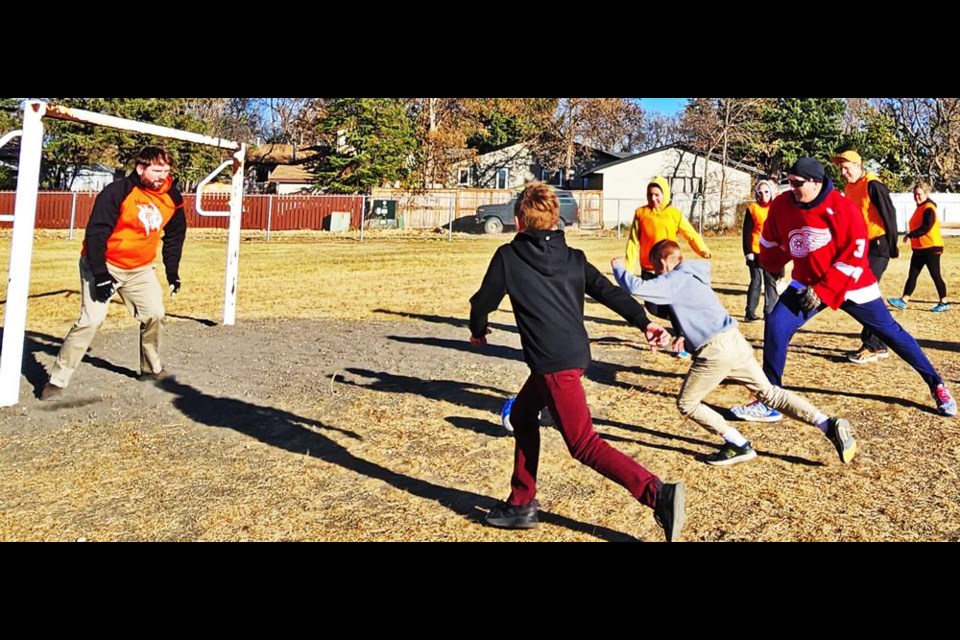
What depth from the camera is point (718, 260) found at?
22.1 m

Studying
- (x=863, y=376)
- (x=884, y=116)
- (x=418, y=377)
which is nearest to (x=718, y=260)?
(x=863, y=376)

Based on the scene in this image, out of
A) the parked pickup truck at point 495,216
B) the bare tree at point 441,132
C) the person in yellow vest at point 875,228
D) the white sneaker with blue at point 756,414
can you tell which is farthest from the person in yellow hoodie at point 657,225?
the bare tree at point 441,132

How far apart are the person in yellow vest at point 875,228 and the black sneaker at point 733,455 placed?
3.37 meters

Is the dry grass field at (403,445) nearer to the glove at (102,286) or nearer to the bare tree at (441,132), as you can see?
the glove at (102,286)

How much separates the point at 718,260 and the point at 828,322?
11575mm

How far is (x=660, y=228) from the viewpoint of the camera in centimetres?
852

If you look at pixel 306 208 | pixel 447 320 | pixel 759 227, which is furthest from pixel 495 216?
pixel 759 227

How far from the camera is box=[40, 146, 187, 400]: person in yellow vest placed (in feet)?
21.4

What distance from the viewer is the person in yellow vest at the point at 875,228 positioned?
7672mm

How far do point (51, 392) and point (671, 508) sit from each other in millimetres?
5362

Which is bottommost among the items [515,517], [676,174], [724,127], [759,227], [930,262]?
[515,517]

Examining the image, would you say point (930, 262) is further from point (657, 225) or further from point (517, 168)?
point (517, 168)

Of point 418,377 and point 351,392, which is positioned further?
point 418,377

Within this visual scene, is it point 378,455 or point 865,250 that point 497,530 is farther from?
point 865,250
